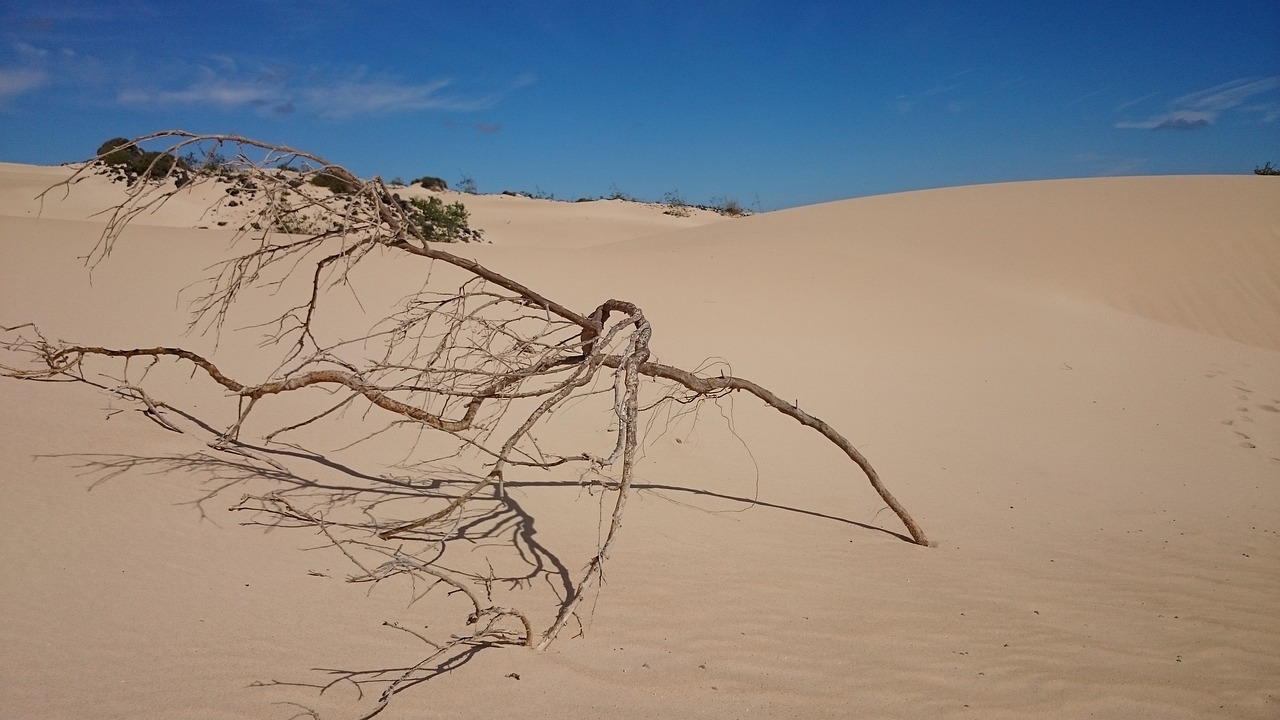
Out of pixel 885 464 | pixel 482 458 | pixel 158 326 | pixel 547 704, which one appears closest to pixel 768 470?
pixel 885 464

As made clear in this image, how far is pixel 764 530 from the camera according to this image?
4.93 m

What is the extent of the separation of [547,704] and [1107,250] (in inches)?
599

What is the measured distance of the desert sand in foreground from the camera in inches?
110

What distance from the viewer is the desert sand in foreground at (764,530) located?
2.79 meters

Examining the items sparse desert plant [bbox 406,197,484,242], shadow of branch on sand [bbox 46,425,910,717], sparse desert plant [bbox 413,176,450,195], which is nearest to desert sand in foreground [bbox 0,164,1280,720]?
shadow of branch on sand [bbox 46,425,910,717]

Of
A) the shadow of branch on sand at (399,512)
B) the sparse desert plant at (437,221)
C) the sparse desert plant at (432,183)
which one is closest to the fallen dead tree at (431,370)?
the shadow of branch on sand at (399,512)

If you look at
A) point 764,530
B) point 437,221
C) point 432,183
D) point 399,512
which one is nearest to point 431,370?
point 399,512

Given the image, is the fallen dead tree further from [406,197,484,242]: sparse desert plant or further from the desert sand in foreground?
[406,197,484,242]: sparse desert plant

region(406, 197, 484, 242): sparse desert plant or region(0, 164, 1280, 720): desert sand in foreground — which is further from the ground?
region(406, 197, 484, 242): sparse desert plant

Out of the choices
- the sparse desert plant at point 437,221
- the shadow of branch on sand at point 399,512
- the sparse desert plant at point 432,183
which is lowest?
the shadow of branch on sand at point 399,512

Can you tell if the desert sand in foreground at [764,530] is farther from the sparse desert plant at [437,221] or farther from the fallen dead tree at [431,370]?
the sparse desert plant at [437,221]

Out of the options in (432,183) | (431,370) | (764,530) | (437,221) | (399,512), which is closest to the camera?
(431,370)

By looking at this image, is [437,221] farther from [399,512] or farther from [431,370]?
[431,370]

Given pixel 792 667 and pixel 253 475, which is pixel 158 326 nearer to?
pixel 253 475
